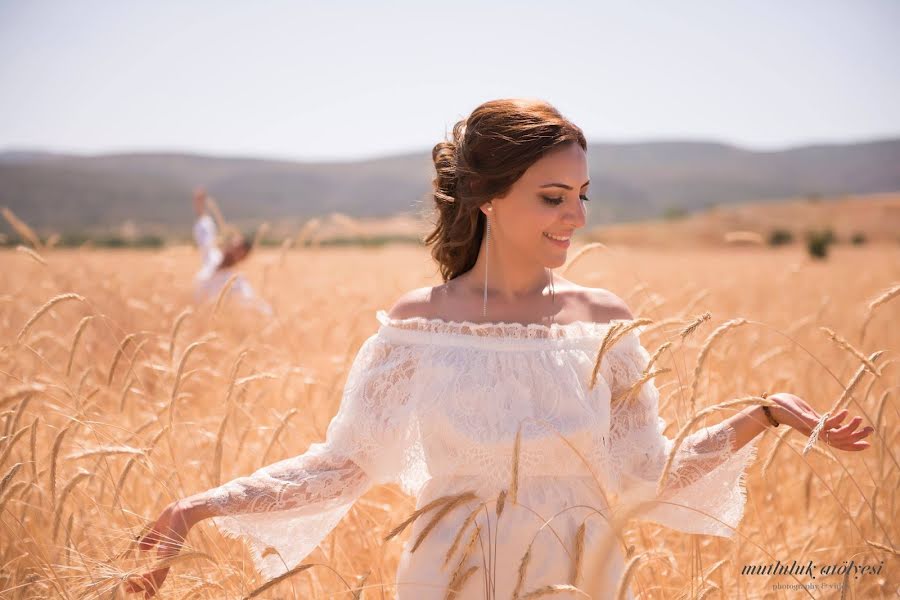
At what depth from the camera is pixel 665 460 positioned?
5.96ft

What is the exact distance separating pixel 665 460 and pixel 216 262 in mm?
6796

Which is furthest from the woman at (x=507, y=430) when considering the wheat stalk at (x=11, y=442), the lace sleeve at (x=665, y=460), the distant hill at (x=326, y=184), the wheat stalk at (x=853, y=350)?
the distant hill at (x=326, y=184)

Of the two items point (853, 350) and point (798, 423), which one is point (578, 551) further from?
point (853, 350)

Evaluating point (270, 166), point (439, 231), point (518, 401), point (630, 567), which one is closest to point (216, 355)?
point (439, 231)

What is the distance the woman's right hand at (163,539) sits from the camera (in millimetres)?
1626

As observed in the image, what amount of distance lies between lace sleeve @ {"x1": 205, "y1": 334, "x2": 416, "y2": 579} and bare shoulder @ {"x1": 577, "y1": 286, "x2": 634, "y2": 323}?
52cm

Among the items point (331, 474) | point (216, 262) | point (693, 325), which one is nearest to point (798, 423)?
point (693, 325)

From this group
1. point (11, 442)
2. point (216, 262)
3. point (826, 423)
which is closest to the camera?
point (826, 423)

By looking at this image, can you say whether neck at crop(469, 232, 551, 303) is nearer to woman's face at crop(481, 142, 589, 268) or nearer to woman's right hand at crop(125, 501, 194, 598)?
woman's face at crop(481, 142, 589, 268)

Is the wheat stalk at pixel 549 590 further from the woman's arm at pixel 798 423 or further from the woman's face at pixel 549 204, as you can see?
the woman's face at pixel 549 204

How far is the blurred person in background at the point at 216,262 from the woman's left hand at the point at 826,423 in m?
4.40

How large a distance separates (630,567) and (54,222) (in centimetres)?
9251

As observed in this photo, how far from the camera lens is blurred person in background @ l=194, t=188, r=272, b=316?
6078 millimetres

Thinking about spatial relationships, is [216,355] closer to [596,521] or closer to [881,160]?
[596,521]
